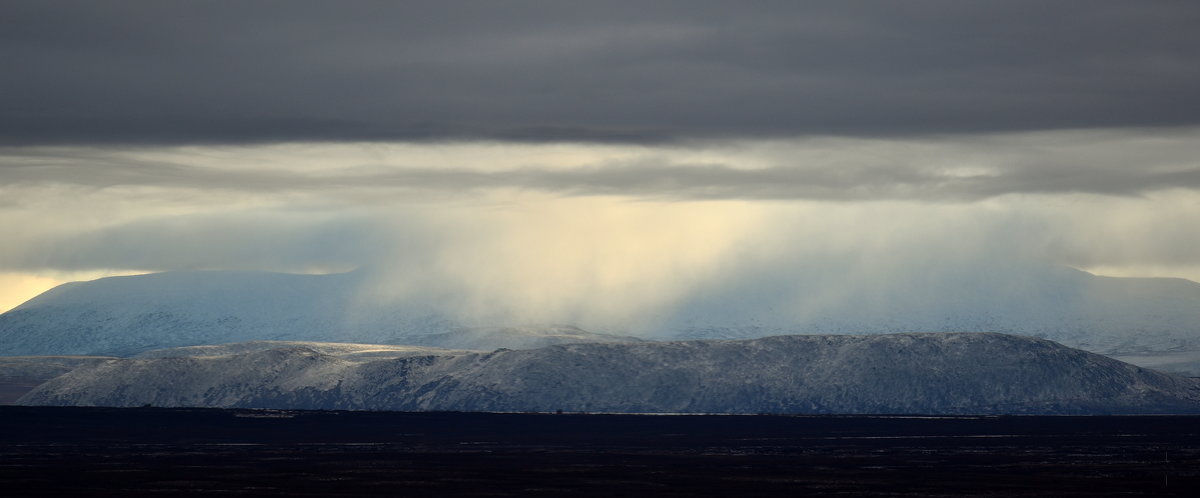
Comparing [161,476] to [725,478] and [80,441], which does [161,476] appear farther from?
[80,441]

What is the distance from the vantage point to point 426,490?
11619 cm

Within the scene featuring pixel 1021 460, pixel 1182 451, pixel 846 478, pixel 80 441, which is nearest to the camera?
pixel 846 478

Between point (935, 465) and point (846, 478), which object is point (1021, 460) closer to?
point (935, 465)

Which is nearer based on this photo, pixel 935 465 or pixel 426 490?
pixel 426 490

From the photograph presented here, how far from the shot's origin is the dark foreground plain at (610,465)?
382ft

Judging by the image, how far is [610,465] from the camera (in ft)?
474

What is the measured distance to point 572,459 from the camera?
502 feet

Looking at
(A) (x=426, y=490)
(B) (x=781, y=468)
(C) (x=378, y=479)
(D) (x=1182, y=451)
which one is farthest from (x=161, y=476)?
(D) (x=1182, y=451)

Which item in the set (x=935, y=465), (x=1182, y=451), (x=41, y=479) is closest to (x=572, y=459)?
(x=935, y=465)

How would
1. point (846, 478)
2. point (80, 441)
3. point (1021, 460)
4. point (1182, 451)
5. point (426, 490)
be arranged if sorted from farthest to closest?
point (80, 441)
point (1182, 451)
point (1021, 460)
point (846, 478)
point (426, 490)

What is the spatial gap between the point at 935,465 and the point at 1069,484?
22.7 m

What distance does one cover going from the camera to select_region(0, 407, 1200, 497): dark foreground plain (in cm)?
11644

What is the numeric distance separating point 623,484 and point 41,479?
45.5m

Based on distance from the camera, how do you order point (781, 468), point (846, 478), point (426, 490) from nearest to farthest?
point (426, 490) < point (846, 478) < point (781, 468)
